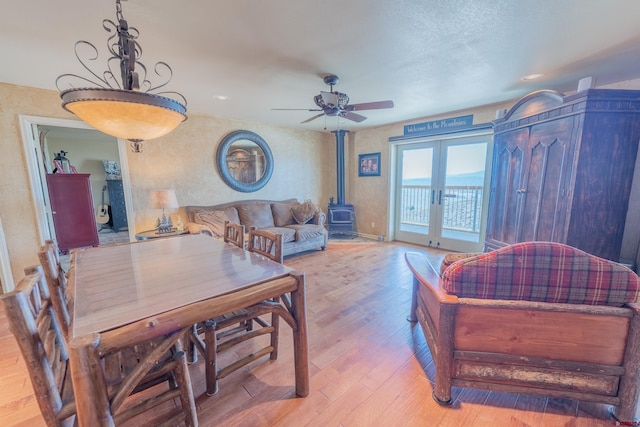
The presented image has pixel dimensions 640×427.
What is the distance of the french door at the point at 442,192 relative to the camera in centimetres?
417

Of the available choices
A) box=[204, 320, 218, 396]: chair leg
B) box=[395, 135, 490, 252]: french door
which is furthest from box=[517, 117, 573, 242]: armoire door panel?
box=[204, 320, 218, 396]: chair leg

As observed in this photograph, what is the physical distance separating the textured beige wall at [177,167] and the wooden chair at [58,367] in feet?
8.02

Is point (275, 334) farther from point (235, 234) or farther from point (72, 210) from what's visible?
point (72, 210)

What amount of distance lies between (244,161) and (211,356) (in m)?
3.68

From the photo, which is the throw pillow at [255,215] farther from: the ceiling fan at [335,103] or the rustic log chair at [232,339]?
the rustic log chair at [232,339]

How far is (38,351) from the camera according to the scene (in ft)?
2.97

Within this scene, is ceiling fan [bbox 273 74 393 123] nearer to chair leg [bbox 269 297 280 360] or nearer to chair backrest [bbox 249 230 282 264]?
chair backrest [bbox 249 230 282 264]

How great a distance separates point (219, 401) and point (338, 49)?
2628 mm

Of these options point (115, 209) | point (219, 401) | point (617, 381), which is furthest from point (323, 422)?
point (115, 209)

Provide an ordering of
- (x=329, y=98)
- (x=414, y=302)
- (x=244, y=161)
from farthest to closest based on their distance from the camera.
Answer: (x=244, y=161), (x=329, y=98), (x=414, y=302)

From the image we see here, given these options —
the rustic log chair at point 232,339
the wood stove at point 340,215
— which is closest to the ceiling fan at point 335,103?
the rustic log chair at point 232,339

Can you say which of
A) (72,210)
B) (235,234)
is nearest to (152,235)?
(235,234)

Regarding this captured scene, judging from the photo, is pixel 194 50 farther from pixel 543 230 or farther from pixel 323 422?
pixel 543 230

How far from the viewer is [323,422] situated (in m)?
1.38
